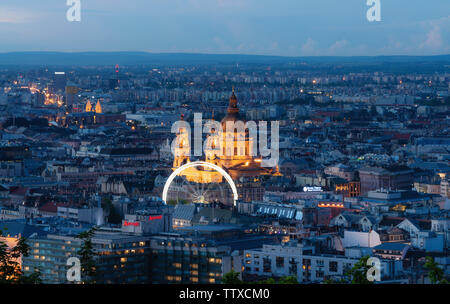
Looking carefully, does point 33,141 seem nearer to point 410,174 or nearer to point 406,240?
point 410,174

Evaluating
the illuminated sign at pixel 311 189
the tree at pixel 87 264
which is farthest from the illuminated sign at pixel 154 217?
the illuminated sign at pixel 311 189

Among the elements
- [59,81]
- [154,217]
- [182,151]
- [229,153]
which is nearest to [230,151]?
[229,153]

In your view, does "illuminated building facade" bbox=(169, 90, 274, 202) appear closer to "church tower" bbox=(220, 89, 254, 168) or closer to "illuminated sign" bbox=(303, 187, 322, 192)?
"church tower" bbox=(220, 89, 254, 168)

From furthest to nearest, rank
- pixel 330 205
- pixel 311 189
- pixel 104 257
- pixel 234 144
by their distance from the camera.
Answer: pixel 234 144
pixel 311 189
pixel 330 205
pixel 104 257

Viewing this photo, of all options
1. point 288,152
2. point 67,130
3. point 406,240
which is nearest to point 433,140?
point 288,152

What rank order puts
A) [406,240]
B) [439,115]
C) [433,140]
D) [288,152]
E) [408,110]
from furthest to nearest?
[408,110], [439,115], [433,140], [288,152], [406,240]

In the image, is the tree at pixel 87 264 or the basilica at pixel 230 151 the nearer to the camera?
the tree at pixel 87 264

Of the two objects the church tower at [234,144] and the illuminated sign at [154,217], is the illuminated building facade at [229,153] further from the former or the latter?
the illuminated sign at [154,217]

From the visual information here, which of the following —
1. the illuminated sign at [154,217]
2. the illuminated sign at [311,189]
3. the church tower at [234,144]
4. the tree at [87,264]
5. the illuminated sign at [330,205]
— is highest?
the tree at [87,264]

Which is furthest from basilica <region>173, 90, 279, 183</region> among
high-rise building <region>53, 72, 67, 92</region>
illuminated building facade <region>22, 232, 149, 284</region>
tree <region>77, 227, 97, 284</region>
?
high-rise building <region>53, 72, 67, 92</region>

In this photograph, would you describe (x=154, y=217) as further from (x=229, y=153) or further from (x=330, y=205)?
(x=229, y=153)

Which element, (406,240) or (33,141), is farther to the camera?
(33,141)
